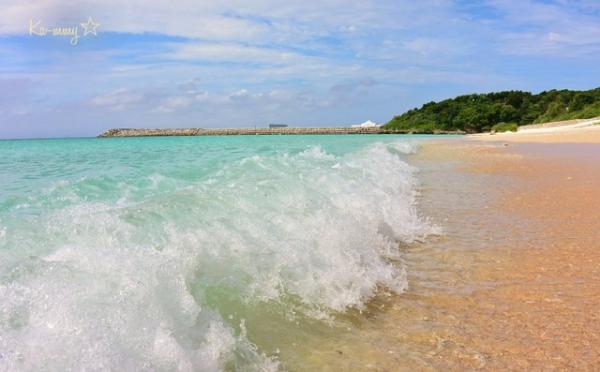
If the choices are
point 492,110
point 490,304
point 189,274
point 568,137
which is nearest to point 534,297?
point 490,304

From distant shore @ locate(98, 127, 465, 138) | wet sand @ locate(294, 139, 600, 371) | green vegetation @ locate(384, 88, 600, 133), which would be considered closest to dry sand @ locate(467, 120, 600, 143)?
wet sand @ locate(294, 139, 600, 371)

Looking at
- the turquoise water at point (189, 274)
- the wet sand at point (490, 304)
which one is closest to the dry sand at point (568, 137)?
the wet sand at point (490, 304)

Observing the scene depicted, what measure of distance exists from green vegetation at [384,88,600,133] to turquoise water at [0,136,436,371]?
3069 inches

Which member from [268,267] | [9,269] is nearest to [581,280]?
[268,267]

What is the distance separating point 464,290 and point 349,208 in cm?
254

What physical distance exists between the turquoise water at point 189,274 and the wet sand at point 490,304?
0.95ft

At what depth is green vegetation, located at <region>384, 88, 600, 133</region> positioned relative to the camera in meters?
81.1

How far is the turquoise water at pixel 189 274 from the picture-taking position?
2.69m

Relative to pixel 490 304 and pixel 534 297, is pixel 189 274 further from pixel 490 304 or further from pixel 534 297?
pixel 534 297

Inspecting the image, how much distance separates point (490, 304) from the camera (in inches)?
167

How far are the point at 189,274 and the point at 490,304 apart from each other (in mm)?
2514

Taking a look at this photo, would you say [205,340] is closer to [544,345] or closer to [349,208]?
[544,345]

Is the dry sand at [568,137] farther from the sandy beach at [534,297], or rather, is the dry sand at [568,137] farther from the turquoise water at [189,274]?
the turquoise water at [189,274]

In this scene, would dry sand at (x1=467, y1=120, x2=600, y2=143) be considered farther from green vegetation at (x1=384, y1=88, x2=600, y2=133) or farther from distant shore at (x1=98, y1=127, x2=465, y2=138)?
distant shore at (x1=98, y1=127, x2=465, y2=138)
